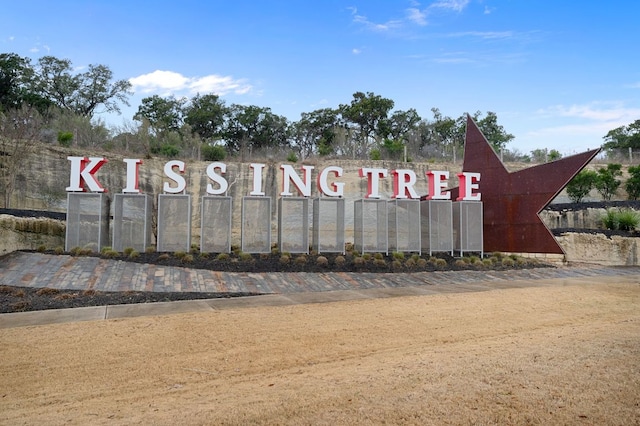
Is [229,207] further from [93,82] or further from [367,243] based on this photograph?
[93,82]

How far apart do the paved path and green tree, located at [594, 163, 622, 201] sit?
13147mm

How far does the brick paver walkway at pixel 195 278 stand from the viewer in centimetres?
1312

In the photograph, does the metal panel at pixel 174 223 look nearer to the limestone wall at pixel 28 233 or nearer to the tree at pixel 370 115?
the limestone wall at pixel 28 233

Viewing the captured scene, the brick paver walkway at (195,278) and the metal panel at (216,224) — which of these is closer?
the brick paver walkway at (195,278)

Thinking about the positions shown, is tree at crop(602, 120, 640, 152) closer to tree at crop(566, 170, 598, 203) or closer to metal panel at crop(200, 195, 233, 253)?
tree at crop(566, 170, 598, 203)

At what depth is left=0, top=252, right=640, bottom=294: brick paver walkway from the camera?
13117 millimetres

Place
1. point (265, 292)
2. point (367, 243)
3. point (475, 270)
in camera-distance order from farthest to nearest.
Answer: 1. point (367, 243)
2. point (475, 270)
3. point (265, 292)

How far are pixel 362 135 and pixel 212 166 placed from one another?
28.9 metres

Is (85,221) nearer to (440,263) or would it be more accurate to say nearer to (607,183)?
(440,263)

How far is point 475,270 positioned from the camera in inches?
698

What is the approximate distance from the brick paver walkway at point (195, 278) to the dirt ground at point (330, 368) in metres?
3.40

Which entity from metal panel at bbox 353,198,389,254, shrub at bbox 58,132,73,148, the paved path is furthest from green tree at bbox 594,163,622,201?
shrub at bbox 58,132,73,148

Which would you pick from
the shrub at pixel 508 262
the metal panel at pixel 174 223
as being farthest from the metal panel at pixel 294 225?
the shrub at pixel 508 262

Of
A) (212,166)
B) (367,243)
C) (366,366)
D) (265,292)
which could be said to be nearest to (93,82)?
(212,166)
